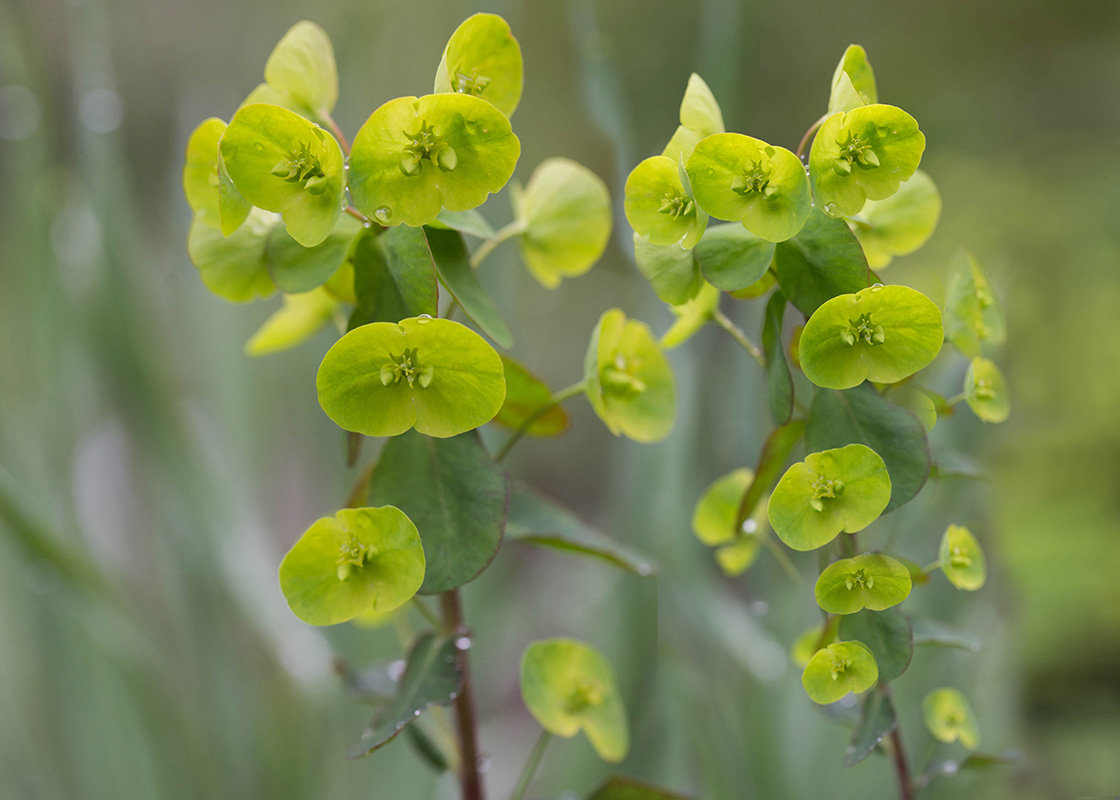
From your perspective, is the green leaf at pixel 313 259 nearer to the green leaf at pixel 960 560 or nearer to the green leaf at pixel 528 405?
the green leaf at pixel 528 405

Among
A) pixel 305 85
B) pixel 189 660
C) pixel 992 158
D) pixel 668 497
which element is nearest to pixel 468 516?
pixel 305 85

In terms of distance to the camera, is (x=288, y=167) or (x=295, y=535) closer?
(x=288, y=167)

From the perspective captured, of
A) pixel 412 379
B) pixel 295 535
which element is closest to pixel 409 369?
pixel 412 379

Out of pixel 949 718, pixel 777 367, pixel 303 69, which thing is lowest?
pixel 949 718

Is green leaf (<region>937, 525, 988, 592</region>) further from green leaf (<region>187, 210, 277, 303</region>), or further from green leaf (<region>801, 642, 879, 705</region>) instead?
green leaf (<region>187, 210, 277, 303</region>)

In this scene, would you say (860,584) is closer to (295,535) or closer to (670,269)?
(670,269)

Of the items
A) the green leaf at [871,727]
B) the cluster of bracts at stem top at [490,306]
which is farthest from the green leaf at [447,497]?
the green leaf at [871,727]
